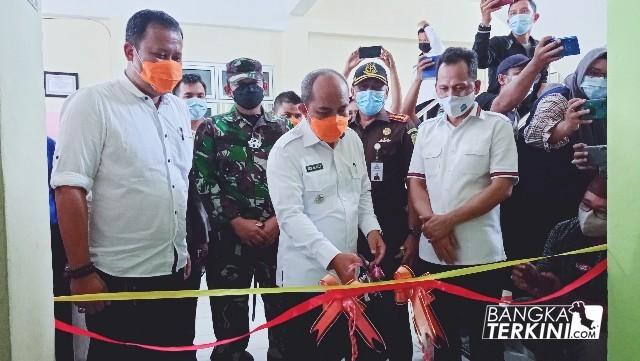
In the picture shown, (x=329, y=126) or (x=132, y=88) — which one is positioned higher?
(x=132, y=88)

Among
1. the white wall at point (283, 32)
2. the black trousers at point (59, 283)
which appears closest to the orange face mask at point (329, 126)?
the black trousers at point (59, 283)

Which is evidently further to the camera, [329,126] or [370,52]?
[370,52]

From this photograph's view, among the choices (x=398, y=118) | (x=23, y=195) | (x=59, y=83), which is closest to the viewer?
(x=23, y=195)

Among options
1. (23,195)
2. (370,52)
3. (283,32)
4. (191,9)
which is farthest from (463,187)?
(283,32)

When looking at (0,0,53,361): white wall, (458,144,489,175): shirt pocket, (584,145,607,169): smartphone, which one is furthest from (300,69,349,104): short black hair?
(584,145,607,169): smartphone

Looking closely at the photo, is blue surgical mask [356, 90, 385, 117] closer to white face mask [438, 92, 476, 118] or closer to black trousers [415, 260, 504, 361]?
white face mask [438, 92, 476, 118]

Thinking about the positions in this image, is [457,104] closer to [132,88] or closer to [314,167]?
→ [314,167]

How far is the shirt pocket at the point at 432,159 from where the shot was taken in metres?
2.27

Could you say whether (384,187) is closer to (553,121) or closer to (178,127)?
(553,121)

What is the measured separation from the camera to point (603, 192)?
2211 millimetres

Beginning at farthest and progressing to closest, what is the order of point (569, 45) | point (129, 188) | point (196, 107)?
point (196, 107) < point (569, 45) < point (129, 188)

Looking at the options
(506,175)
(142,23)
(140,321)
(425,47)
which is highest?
(425,47)

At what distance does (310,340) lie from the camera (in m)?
2.22

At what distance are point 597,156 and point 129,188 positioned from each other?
6.36 feet
